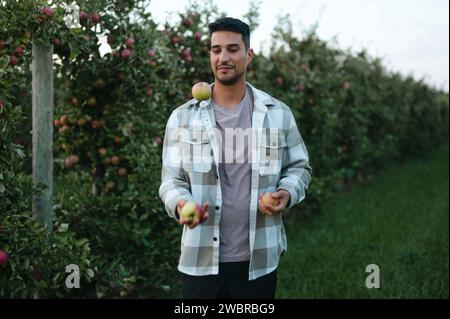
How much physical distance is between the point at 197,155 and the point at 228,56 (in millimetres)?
359

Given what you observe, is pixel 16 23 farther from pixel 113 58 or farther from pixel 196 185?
pixel 196 185

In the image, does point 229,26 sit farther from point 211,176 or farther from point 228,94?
point 211,176

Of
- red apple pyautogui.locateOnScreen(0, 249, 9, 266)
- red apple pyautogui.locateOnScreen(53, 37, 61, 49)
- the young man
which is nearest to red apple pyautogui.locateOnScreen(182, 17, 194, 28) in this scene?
red apple pyautogui.locateOnScreen(53, 37, 61, 49)

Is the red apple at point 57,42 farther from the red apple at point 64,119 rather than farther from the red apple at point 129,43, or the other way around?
the red apple at point 64,119

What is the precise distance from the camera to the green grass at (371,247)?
3.85 meters

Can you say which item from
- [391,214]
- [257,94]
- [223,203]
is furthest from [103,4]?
[391,214]

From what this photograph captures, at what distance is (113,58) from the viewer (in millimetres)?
3172

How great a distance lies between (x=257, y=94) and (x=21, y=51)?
121 cm

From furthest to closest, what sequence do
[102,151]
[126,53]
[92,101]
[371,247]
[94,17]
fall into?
[371,247] < [102,151] < [92,101] < [126,53] < [94,17]

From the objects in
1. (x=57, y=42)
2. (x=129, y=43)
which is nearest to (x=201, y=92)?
(x=57, y=42)

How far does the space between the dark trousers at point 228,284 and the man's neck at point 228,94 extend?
0.57 meters

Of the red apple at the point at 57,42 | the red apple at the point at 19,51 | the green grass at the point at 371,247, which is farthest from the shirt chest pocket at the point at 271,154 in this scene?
the green grass at the point at 371,247

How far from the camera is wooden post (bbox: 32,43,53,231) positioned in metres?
2.87

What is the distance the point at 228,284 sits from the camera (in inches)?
75.5
